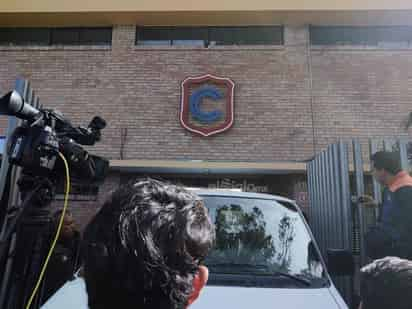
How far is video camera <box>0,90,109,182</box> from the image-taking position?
219cm

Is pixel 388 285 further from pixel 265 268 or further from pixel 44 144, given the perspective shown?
pixel 44 144

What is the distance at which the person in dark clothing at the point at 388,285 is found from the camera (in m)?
1.50

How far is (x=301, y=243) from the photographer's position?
3.18 metres

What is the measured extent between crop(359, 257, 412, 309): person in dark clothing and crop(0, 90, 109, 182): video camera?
1691 mm

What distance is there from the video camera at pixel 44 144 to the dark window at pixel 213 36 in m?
6.90

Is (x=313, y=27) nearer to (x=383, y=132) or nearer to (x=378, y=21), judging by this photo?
(x=378, y=21)

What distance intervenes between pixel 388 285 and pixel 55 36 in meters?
9.41

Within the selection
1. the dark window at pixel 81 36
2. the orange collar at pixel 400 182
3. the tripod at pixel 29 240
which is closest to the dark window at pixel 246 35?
the dark window at pixel 81 36

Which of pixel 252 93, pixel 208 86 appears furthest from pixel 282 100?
pixel 208 86

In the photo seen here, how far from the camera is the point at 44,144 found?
2197mm

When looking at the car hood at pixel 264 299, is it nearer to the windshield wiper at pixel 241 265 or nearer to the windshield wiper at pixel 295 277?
the windshield wiper at pixel 295 277

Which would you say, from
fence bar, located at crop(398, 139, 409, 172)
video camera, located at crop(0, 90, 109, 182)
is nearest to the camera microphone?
video camera, located at crop(0, 90, 109, 182)

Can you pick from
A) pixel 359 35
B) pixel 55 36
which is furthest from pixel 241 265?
pixel 55 36

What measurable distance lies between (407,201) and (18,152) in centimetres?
292
